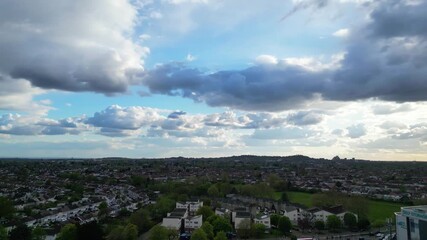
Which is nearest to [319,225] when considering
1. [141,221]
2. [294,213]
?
[294,213]

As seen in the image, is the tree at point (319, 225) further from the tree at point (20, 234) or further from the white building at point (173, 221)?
the tree at point (20, 234)

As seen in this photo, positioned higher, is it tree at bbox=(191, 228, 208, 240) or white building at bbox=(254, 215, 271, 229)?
tree at bbox=(191, 228, 208, 240)

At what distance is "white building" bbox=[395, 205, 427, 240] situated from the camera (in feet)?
82.6

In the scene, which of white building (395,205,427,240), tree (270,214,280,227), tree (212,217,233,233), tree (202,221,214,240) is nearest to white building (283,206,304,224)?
tree (270,214,280,227)

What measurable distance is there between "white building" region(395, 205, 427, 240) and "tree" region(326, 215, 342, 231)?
14.2 m

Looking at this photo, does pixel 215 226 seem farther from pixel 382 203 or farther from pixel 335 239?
pixel 382 203

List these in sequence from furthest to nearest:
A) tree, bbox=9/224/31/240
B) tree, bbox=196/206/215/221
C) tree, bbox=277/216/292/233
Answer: tree, bbox=196/206/215/221 → tree, bbox=277/216/292/233 → tree, bbox=9/224/31/240

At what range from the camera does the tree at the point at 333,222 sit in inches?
Answer: 1625

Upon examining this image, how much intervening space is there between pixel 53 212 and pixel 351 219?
3344 cm

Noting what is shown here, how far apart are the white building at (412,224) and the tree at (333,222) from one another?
1416 centimetres

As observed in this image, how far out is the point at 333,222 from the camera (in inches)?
1623

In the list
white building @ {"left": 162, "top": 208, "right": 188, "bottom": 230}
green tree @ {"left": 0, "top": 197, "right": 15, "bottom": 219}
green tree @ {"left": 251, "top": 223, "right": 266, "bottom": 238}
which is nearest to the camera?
green tree @ {"left": 251, "top": 223, "right": 266, "bottom": 238}

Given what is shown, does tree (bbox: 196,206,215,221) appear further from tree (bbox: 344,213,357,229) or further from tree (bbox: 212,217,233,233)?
tree (bbox: 344,213,357,229)

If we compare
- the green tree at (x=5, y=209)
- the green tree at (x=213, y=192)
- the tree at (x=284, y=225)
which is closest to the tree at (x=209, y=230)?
the tree at (x=284, y=225)
